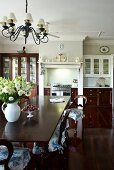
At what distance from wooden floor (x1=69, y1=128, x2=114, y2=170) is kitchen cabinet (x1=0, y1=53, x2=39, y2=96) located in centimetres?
411

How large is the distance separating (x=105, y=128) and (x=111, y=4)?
9.75 feet

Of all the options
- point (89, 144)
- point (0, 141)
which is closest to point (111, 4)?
point (89, 144)

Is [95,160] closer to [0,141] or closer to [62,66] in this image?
[0,141]

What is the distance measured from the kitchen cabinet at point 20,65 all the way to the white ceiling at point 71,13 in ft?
6.31

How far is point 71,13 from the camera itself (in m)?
4.42

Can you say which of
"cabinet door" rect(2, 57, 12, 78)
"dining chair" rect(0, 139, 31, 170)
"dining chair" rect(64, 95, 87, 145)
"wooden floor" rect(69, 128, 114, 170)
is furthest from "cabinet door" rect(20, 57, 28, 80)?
"dining chair" rect(0, 139, 31, 170)

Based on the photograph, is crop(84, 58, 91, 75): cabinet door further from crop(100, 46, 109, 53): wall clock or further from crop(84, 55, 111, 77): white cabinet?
crop(100, 46, 109, 53): wall clock

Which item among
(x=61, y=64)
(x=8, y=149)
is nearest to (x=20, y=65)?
(x=61, y=64)

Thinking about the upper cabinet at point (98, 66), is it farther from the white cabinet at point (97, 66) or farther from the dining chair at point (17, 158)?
the dining chair at point (17, 158)

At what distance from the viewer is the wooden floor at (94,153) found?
284 centimetres

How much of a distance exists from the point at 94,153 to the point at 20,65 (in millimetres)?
5314

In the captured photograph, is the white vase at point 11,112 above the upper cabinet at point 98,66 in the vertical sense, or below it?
below

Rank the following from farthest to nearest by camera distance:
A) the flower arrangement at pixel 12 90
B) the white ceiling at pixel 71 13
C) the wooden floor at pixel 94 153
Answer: the white ceiling at pixel 71 13 < the wooden floor at pixel 94 153 < the flower arrangement at pixel 12 90

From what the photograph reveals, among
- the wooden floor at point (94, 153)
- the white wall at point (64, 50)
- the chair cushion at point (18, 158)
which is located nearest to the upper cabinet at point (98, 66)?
the white wall at point (64, 50)
